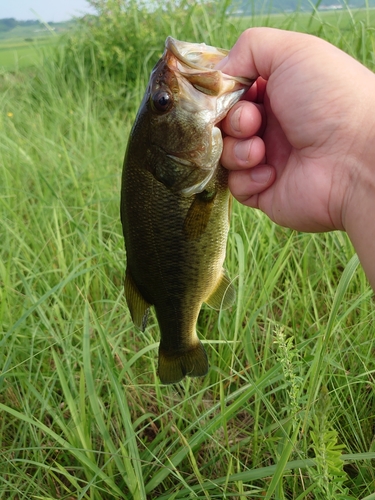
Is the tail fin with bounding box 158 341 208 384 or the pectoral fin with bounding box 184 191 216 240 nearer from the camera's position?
the pectoral fin with bounding box 184 191 216 240

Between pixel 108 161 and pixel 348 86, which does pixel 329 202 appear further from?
pixel 108 161

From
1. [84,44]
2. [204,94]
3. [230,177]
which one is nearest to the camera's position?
[204,94]

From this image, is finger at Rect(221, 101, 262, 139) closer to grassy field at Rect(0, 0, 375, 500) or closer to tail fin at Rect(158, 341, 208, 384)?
grassy field at Rect(0, 0, 375, 500)

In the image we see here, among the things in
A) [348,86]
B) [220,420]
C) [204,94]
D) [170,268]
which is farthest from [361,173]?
[220,420]

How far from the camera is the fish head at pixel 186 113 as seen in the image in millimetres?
1336

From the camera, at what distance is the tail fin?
1630 mm

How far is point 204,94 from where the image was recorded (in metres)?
1.34

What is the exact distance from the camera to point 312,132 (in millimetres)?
1424

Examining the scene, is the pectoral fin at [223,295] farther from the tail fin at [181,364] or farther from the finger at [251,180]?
the finger at [251,180]

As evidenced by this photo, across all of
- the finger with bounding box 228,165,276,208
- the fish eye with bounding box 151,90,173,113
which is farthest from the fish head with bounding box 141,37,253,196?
the finger with bounding box 228,165,276,208

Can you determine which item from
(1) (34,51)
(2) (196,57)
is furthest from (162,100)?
(1) (34,51)

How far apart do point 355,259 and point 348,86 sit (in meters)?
0.54

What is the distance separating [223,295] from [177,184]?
0.47 m

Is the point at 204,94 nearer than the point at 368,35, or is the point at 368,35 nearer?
the point at 204,94
